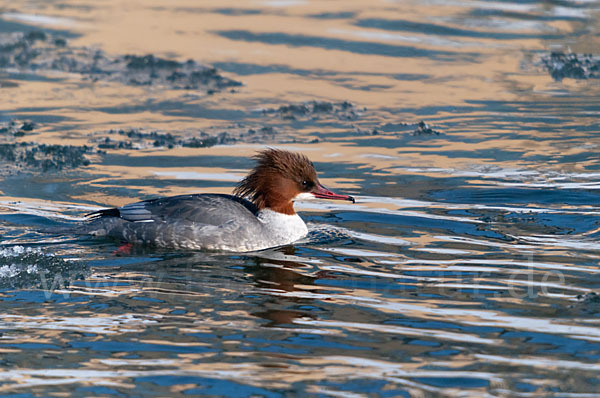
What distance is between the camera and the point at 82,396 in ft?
15.9

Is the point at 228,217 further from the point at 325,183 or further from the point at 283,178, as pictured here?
the point at 325,183

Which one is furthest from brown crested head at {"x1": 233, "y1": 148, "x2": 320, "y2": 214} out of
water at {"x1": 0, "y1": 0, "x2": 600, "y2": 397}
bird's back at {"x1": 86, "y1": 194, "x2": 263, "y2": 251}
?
water at {"x1": 0, "y1": 0, "x2": 600, "y2": 397}

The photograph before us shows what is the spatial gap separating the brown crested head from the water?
44cm

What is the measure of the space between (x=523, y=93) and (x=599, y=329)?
8155 millimetres

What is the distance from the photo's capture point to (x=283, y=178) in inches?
342

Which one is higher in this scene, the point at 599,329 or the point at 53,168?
the point at 53,168

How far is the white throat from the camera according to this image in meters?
8.40

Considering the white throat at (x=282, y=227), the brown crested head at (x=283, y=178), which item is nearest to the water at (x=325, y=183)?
the white throat at (x=282, y=227)

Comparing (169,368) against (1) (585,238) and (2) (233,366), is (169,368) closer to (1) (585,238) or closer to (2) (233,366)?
(2) (233,366)

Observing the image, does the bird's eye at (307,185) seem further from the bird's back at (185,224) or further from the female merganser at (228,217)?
the bird's back at (185,224)

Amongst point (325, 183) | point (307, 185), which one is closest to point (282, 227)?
point (307, 185)

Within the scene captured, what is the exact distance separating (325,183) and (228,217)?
2164mm

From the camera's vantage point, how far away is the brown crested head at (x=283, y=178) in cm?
862

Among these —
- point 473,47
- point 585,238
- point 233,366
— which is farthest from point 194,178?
point 473,47
